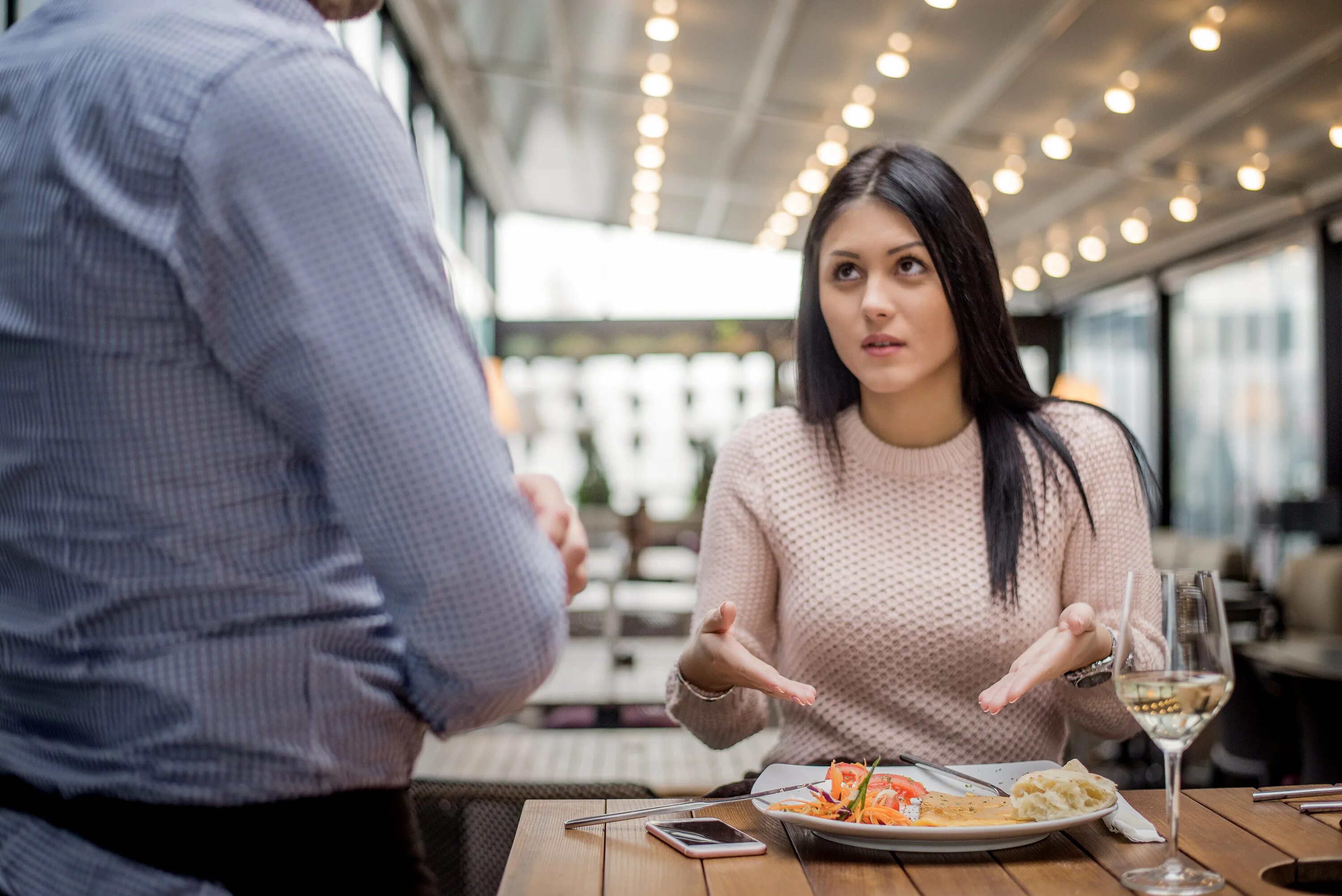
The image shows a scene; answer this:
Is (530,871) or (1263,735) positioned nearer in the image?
(530,871)

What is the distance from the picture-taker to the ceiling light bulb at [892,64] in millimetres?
6430

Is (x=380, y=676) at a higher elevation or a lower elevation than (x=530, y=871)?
higher

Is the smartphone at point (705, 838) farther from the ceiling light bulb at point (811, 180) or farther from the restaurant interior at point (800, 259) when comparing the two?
the ceiling light bulb at point (811, 180)

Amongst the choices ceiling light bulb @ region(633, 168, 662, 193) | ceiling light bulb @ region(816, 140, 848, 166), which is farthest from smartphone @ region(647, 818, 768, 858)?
ceiling light bulb @ region(633, 168, 662, 193)

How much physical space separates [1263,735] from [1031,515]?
3.05 m

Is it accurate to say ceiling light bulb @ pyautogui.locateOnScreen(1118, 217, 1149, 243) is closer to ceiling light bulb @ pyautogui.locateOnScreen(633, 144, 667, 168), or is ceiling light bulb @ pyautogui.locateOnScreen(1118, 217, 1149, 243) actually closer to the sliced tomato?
ceiling light bulb @ pyautogui.locateOnScreen(633, 144, 667, 168)

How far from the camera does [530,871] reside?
3.29ft

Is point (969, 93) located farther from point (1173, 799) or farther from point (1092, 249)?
point (1173, 799)

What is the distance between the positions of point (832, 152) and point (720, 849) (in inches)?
301

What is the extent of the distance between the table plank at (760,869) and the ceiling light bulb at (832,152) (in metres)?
7.31

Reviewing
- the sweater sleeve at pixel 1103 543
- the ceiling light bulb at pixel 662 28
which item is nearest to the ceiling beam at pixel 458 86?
the ceiling light bulb at pixel 662 28

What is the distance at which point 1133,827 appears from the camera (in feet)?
3.51

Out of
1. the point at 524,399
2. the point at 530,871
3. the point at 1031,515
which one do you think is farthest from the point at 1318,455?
the point at 530,871

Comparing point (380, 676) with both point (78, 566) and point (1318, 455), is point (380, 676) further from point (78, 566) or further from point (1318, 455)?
point (1318, 455)
